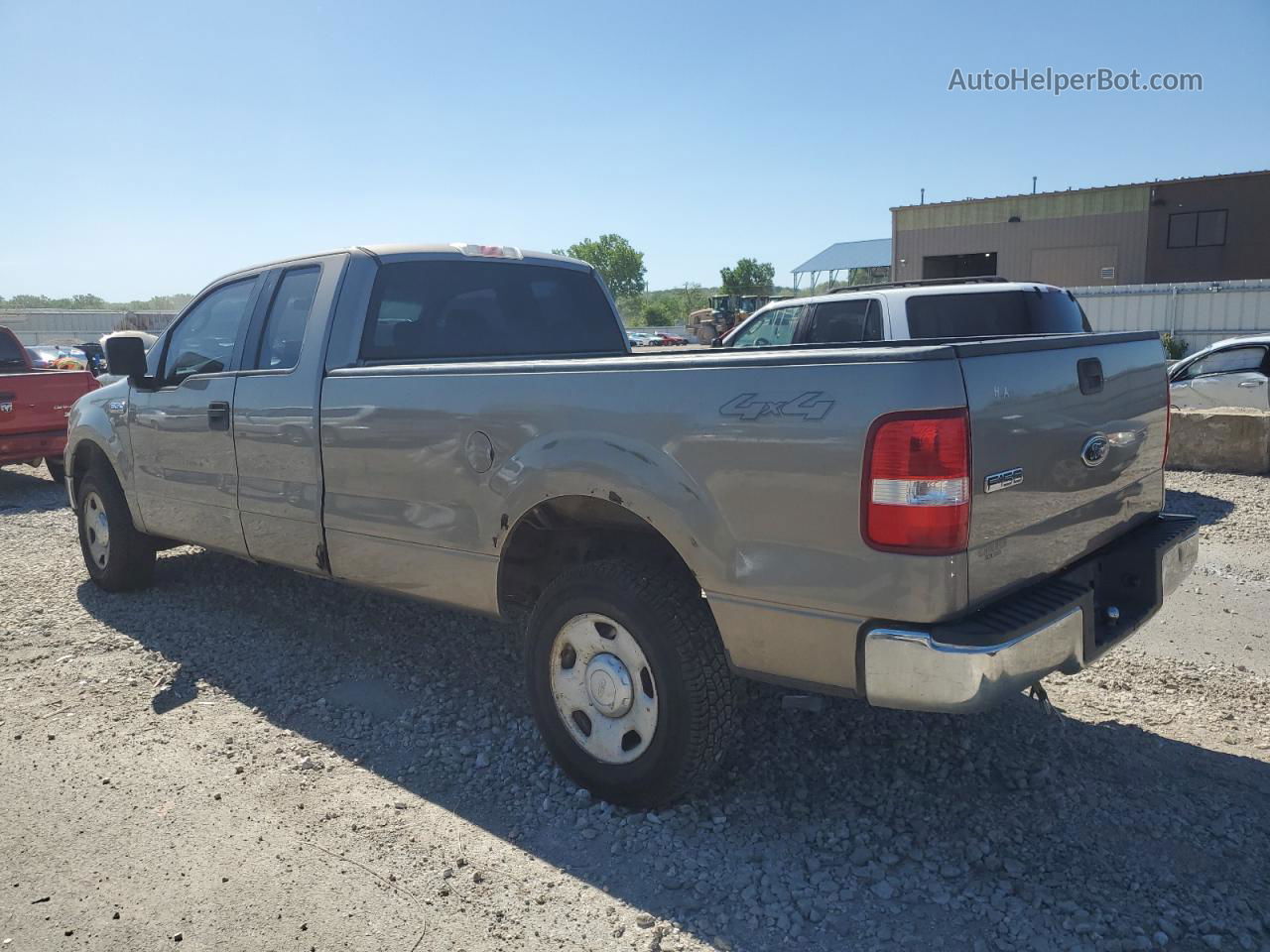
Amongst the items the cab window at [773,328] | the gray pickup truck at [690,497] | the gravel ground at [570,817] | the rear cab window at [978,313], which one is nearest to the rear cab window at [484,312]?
the gray pickup truck at [690,497]

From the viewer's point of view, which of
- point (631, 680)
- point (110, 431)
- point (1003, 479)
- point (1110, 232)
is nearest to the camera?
point (1003, 479)

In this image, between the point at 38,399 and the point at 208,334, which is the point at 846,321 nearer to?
the point at 208,334

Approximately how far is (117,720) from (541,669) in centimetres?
212

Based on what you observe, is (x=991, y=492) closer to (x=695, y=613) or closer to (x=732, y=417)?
(x=732, y=417)

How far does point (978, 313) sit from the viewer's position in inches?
314

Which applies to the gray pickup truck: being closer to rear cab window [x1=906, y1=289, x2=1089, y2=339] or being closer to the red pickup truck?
rear cab window [x1=906, y1=289, x2=1089, y2=339]

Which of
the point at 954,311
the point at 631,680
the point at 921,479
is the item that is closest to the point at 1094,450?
the point at 921,479

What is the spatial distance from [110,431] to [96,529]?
772 mm

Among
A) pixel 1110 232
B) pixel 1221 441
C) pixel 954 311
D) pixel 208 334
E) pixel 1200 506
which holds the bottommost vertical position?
pixel 1200 506

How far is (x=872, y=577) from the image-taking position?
8.41 ft

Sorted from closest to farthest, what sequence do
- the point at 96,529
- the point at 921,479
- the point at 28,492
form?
the point at 921,479
the point at 96,529
the point at 28,492

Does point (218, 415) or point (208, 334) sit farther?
point (208, 334)

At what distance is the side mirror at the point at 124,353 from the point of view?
17.2ft

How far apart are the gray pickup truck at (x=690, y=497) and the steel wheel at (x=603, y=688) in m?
0.01
